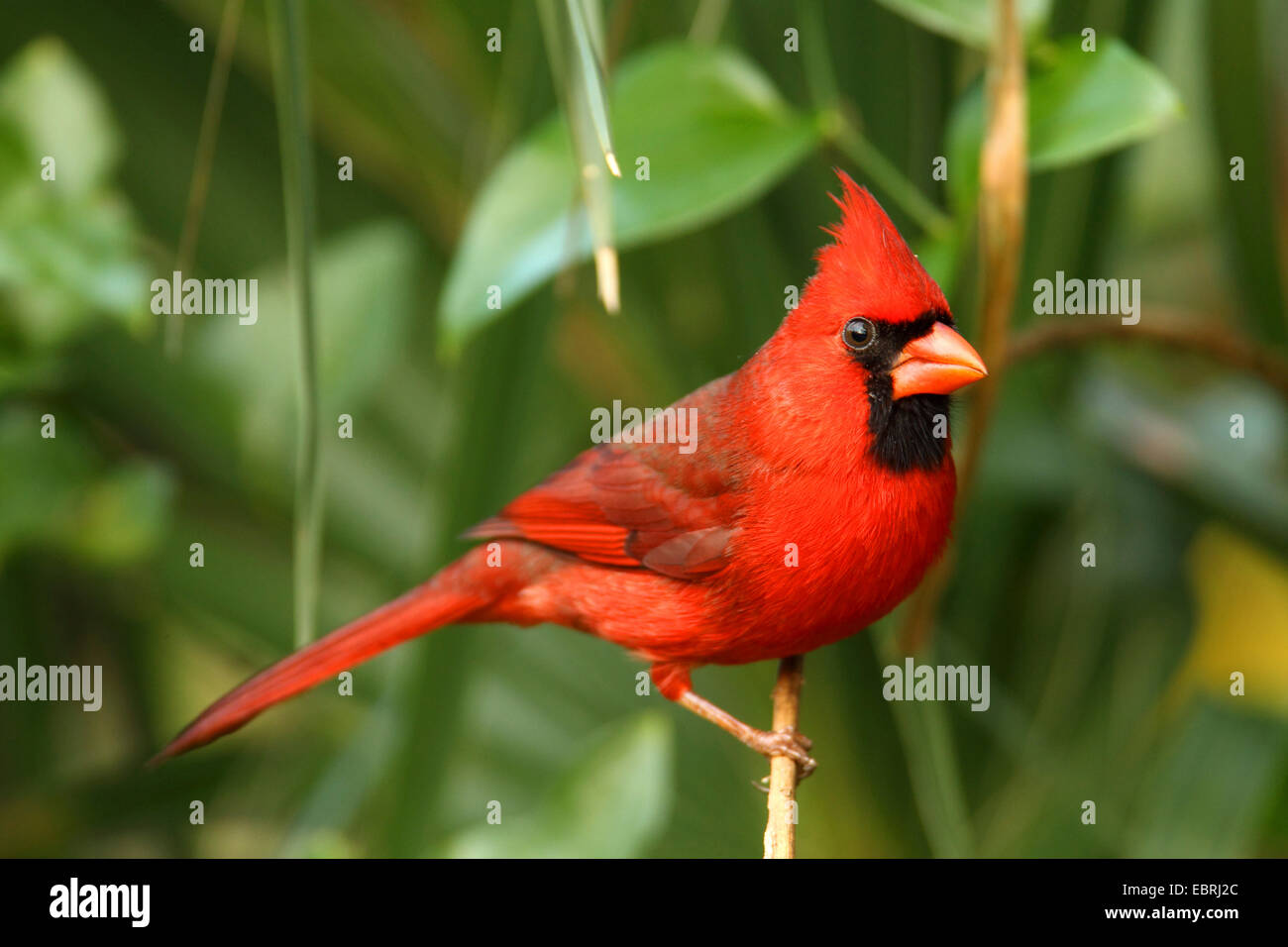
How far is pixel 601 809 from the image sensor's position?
1744mm

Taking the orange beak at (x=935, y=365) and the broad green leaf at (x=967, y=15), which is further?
the broad green leaf at (x=967, y=15)

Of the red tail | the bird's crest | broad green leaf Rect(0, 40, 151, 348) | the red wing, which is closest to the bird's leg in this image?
the red wing

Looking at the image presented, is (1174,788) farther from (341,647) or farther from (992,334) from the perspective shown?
(341,647)

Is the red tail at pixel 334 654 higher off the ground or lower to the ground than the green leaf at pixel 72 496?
lower

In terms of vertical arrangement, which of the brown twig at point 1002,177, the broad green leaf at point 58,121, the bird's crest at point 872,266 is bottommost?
the bird's crest at point 872,266

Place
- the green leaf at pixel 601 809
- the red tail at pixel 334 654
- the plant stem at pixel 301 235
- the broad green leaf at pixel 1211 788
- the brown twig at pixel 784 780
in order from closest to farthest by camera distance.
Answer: the plant stem at pixel 301 235
the brown twig at pixel 784 780
the red tail at pixel 334 654
the green leaf at pixel 601 809
the broad green leaf at pixel 1211 788

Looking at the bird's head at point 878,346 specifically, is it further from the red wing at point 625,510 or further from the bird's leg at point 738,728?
the bird's leg at point 738,728

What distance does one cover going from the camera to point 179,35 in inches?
99.3

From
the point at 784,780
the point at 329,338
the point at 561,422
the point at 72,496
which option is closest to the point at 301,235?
the point at 784,780

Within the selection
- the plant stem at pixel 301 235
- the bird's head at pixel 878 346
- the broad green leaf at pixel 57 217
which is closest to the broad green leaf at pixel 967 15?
the bird's head at pixel 878 346

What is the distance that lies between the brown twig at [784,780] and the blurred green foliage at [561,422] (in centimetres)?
28

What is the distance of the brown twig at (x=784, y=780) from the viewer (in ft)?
4.14

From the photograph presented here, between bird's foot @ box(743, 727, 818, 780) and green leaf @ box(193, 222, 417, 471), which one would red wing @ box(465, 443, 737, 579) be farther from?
green leaf @ box(193, 222, 417, 471)

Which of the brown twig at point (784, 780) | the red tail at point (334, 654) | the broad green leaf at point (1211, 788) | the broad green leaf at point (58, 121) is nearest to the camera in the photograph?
the brown twig at point (784, 780)
